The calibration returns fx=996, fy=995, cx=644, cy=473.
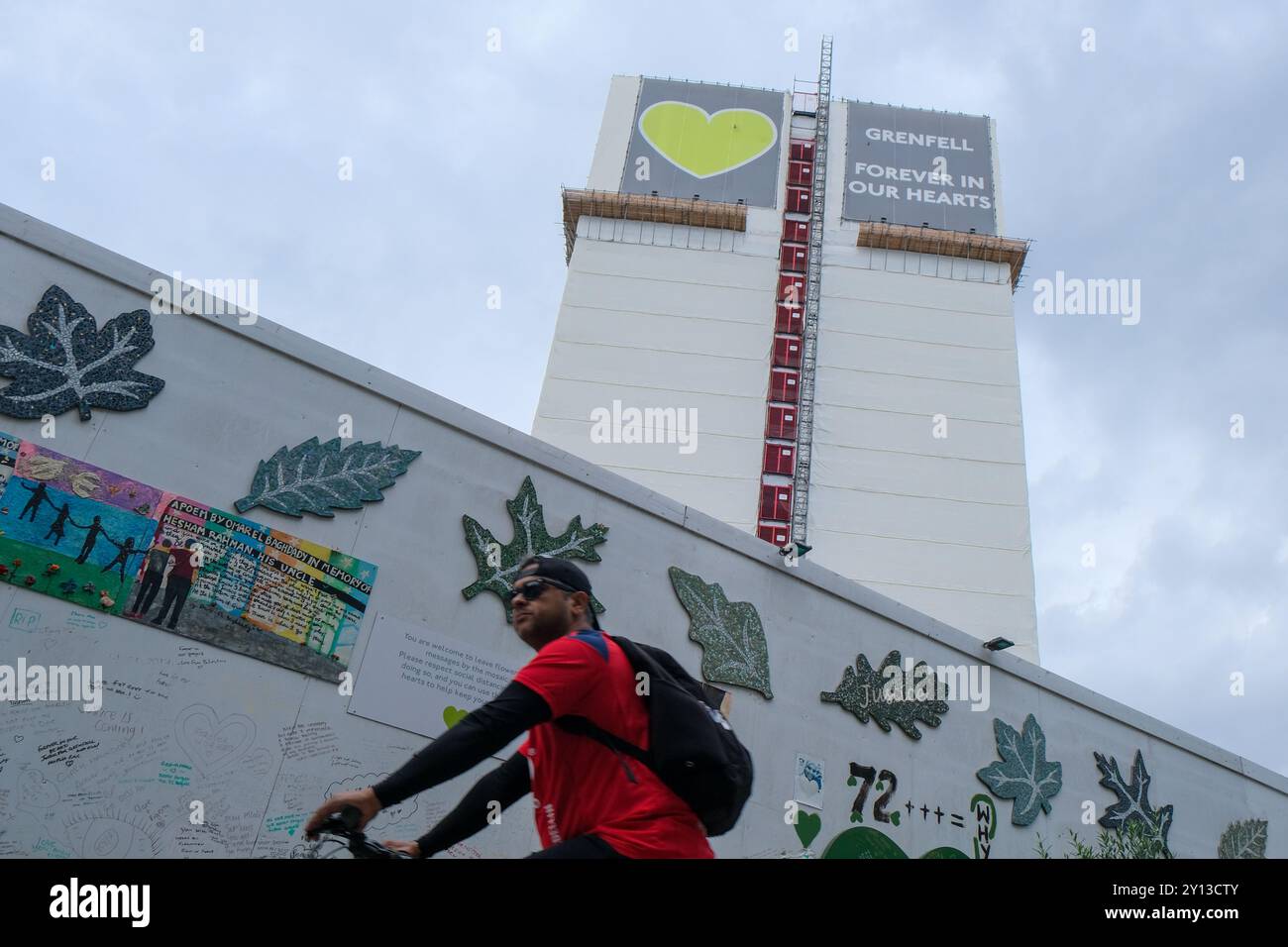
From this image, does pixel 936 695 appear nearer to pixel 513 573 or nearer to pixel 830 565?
pixel 513 573

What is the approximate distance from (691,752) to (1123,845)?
1207cm

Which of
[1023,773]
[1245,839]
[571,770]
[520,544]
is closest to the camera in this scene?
[571,770]

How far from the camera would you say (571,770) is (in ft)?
9.02

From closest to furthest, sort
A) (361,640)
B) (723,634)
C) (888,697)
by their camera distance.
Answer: (361,640)
(723,634)
(888,697)

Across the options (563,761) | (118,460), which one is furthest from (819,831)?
(563,761)

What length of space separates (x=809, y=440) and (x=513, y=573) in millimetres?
24288

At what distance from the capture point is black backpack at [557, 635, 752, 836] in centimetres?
261

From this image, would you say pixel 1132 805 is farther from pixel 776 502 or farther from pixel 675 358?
pixel 675 358

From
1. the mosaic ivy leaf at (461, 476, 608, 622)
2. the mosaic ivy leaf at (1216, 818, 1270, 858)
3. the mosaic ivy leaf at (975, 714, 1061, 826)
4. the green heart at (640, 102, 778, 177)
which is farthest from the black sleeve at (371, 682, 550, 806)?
the green heart at (640, 102, 778, 177)

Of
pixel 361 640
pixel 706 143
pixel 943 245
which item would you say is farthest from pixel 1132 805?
pixel 706 143

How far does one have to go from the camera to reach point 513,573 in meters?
9.32

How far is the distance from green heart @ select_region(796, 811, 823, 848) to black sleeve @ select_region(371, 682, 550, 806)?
27.9 feet

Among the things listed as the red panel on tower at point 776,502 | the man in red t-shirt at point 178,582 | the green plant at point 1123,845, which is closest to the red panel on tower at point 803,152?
the red panel on tower at point 776,502

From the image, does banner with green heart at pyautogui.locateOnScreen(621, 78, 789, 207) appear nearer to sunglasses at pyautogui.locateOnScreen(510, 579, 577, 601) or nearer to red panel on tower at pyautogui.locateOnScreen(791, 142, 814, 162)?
red panel on tower at pyautogui.locateOnScreen(791, 142, 814, 162)
